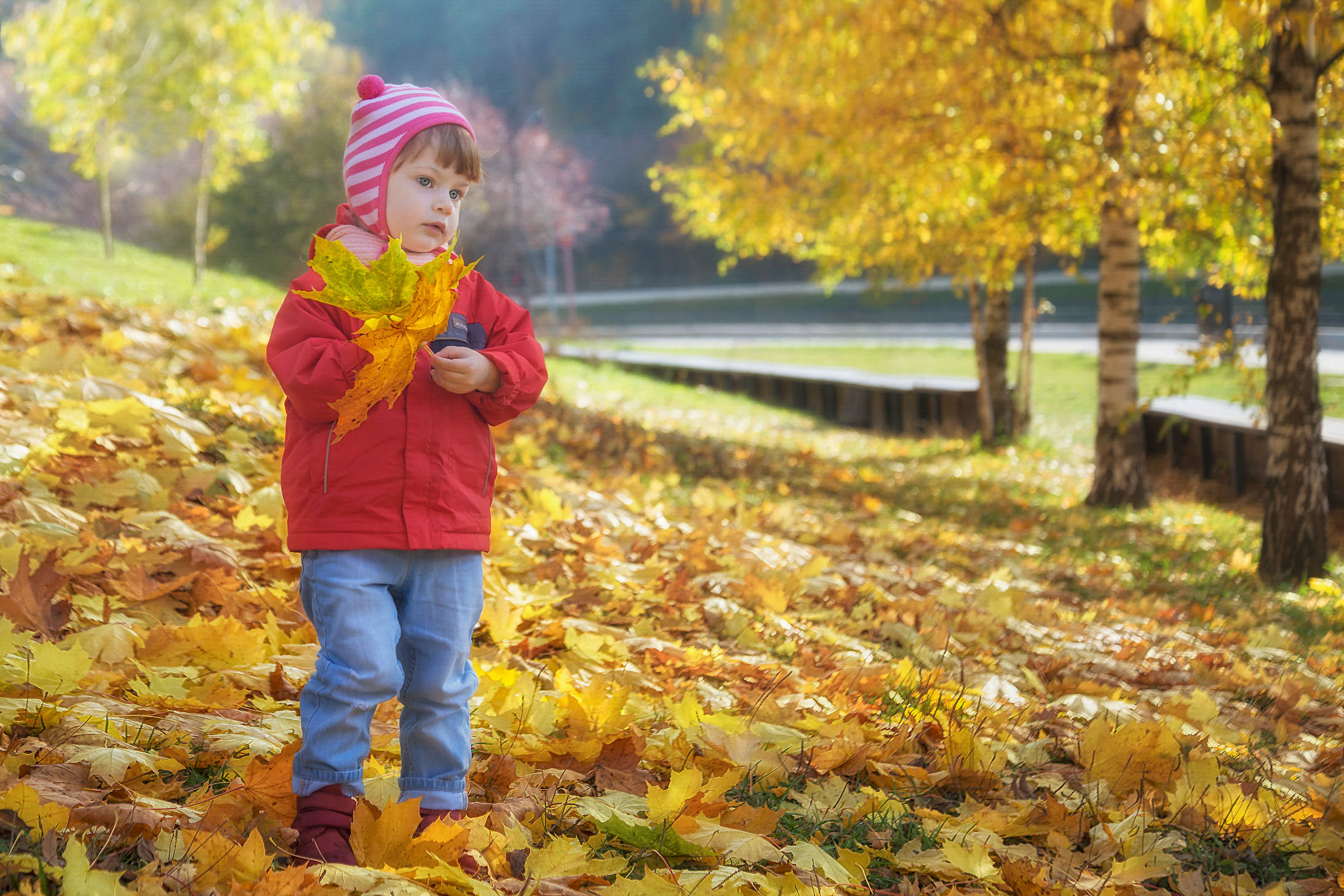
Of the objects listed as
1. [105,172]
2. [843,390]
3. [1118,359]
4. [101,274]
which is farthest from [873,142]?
[105,172]

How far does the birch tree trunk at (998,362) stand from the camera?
1166 centimetres

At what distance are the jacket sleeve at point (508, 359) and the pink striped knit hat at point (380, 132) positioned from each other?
10.0 inches

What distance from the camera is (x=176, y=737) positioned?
6.81 feet

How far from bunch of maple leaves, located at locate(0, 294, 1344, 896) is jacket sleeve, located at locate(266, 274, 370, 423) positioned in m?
0.67

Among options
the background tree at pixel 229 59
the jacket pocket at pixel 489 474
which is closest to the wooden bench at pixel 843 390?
the background tree at pixel 229 59

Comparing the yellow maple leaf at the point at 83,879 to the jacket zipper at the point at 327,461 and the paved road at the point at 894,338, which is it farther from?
the paved road at the point at 894,338

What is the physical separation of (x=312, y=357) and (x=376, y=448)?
0.65ft

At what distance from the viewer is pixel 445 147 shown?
1.94 meters

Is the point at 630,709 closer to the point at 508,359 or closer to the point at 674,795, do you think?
the point at 674,795

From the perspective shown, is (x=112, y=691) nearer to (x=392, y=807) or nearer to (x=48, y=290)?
(x=392, y=807)

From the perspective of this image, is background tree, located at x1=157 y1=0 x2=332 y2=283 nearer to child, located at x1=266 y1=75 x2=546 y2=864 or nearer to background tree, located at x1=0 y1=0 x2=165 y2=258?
background tree, located at x1=0 y1=0 x2=165 y2=258

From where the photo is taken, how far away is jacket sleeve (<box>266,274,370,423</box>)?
183 cm

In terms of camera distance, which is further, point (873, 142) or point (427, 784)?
point (873, 142)

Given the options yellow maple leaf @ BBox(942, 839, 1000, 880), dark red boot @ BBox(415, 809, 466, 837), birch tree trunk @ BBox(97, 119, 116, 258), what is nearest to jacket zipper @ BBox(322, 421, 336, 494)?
dark red boot @ BBox(415, 809, 466, 837)
